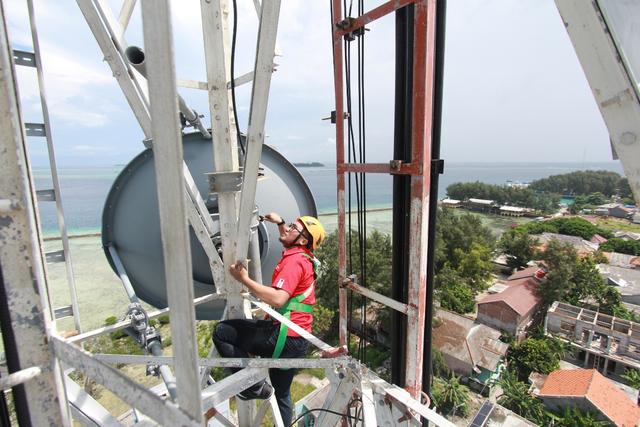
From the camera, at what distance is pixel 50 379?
1663mm

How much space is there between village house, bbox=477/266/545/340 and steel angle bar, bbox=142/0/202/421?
28.6m

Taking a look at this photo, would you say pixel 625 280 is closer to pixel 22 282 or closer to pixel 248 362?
pixel 248 362

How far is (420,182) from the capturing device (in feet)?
7.90

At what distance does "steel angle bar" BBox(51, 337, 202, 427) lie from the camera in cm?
118

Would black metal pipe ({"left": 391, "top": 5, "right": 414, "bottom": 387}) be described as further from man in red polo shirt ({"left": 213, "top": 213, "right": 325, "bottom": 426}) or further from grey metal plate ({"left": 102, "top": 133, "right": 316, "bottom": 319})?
grey metal plate ({"left": 102, "top": 133, "right": 316, "bottom": 319})

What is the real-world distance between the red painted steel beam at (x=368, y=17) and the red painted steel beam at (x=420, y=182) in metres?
0.22

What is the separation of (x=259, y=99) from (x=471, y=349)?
928 inches

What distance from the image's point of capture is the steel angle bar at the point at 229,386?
7.39 ft

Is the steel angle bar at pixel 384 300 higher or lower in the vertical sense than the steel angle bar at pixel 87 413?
higher

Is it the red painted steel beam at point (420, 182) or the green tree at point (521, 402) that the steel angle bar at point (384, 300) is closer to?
the red painted steel beam at point (420, 182)

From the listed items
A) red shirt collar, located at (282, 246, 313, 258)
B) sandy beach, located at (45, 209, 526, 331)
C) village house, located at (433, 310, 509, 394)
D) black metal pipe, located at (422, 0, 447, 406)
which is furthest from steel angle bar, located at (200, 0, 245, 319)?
village house, located at (433, 310, 509, 394)

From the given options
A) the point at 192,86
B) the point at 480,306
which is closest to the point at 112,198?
the point at 192,86

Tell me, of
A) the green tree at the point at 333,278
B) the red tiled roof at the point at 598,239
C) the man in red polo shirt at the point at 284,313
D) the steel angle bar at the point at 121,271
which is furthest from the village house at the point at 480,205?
Answer: the steel angle bar at the point at 121,271

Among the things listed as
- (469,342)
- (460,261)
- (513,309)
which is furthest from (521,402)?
(460,261)
